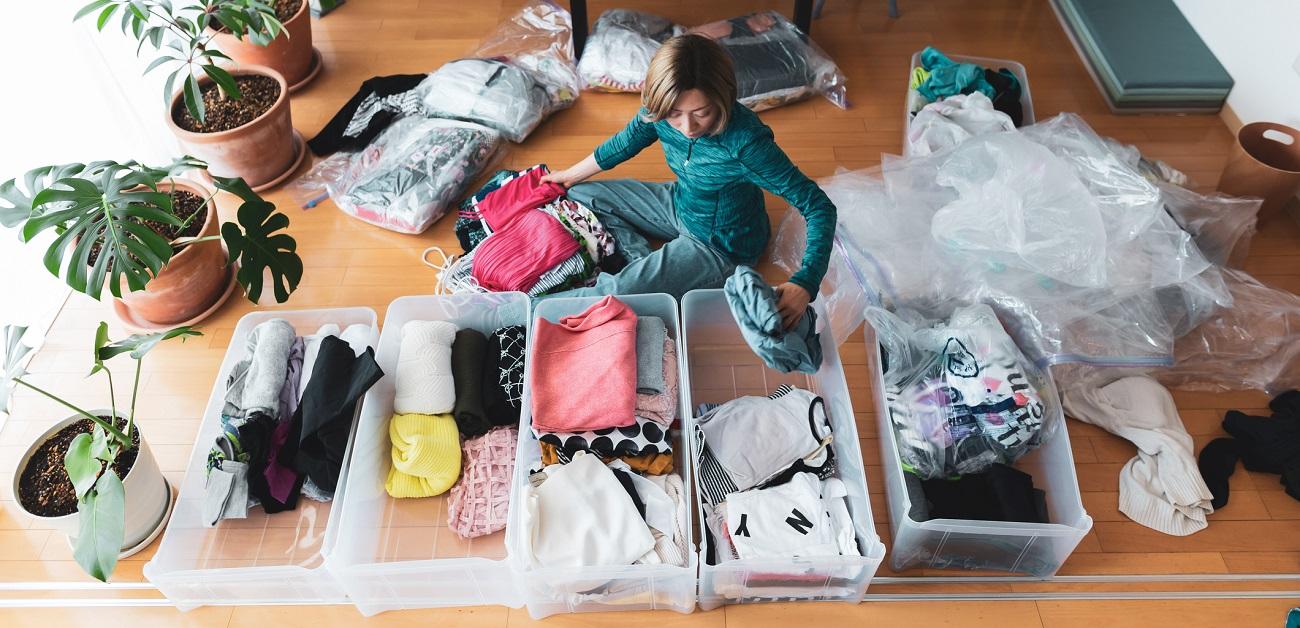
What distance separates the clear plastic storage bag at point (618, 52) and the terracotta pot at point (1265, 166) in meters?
1.58

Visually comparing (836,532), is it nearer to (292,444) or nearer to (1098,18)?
(292,444)

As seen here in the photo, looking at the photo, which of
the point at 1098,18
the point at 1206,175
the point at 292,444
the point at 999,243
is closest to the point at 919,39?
the point at 1098,18

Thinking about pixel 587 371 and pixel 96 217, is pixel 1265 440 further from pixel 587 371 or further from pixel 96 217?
pixel 96 217

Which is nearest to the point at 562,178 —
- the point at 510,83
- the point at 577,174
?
the point at 577,174

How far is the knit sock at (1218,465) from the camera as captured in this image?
1.66 meters

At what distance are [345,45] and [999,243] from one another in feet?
7.23

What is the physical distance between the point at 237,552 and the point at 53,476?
13.8 inches

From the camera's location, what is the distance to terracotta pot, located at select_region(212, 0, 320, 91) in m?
2.49

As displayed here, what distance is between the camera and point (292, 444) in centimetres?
166

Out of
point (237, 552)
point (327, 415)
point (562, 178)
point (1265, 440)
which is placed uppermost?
point (562, 178)

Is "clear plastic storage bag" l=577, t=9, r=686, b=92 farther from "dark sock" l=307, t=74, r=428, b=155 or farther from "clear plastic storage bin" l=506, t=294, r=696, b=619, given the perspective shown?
"clear plastic storage bin" l=506, t=294, r=696, b=619

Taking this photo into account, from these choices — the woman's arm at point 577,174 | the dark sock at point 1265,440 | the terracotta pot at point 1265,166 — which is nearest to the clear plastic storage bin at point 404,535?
the woman's arm at point 577,174

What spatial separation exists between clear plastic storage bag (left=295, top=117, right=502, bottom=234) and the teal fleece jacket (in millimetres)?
521

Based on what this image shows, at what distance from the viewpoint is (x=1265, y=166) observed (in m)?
2.02
